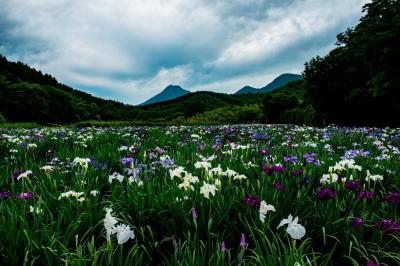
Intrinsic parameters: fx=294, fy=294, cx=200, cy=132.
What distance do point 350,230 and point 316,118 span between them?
3706 centimetres

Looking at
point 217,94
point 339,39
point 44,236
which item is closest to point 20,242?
point 44,236

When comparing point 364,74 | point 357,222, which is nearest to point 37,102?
point 364,74

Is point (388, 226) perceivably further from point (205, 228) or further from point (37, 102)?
point (37, 102)

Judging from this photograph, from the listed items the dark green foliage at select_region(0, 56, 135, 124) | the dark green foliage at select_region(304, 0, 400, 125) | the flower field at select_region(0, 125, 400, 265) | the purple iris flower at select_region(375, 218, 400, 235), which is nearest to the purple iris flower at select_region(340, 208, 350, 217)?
the flower field at select_region(0, 125, 400, 265)

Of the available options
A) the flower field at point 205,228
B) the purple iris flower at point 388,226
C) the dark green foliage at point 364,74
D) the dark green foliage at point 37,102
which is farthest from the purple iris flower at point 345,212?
the dark green foliage at point 37,102

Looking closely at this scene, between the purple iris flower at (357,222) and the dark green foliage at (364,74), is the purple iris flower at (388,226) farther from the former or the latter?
the dark green foliage at (364,74)

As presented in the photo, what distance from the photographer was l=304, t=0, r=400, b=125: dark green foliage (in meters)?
18.7

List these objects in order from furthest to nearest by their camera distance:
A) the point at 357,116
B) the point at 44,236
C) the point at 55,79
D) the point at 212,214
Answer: the point at 55,79
the point at 357,116
the point at 212,214
the point at 44,236

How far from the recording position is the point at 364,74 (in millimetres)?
26781

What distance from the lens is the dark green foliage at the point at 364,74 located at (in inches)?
737

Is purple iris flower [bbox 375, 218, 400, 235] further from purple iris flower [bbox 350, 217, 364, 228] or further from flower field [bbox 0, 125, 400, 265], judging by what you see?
purple iris flower [bbox 350, 217, 364, 228]

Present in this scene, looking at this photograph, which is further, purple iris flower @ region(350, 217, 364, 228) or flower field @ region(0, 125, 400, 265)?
purple iris flower @ region(350, 217, 364, 228)

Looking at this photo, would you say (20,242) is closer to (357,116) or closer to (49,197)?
(49,197)

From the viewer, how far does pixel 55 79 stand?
13388 cm
